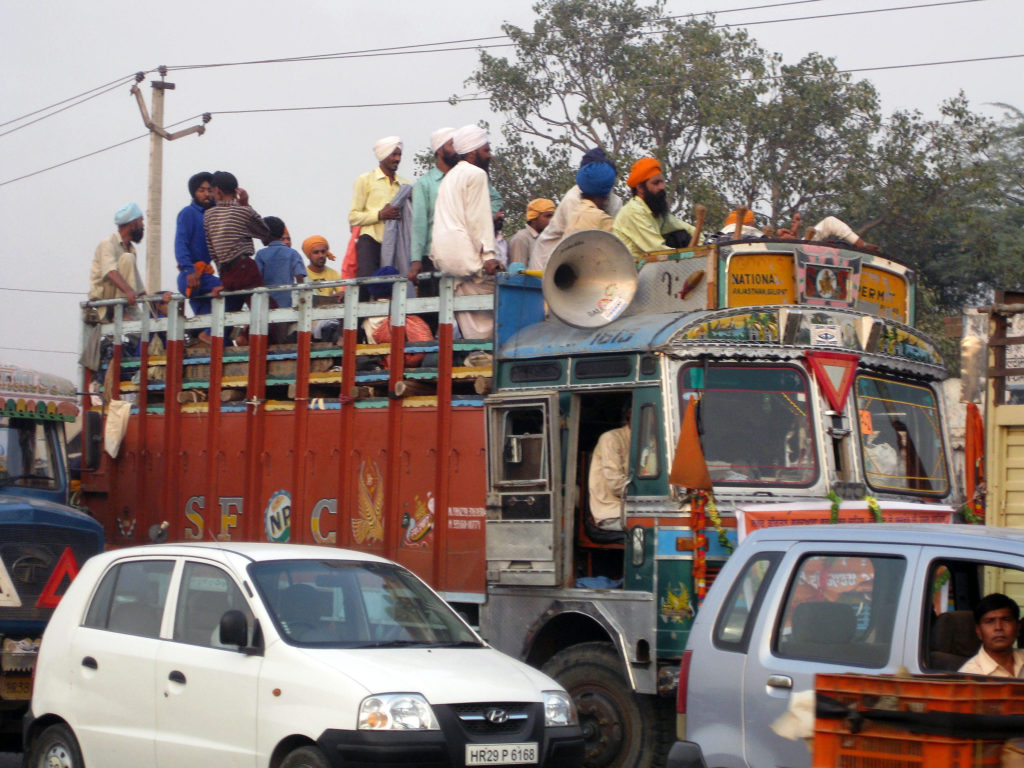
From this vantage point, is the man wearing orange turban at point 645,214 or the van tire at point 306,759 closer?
the van tire at point 306,759

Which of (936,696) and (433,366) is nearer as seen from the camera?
(936,696)

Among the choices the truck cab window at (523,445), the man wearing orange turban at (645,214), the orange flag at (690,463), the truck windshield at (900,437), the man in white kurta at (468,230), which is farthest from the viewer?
the man wearing orange turban at (645,214)

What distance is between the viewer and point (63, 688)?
7.70 meters

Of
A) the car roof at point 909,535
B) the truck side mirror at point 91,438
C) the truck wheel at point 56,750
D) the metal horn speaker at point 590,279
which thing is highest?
the metal horn speaker at point 590,279

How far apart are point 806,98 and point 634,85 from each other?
134 inches

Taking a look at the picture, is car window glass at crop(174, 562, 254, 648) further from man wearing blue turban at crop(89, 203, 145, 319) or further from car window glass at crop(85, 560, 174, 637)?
man wearing blue turban at crop(89, 203, 145, 319)

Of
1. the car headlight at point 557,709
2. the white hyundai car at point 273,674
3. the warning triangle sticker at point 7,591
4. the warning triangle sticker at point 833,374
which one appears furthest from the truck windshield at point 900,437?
the warning triangle sticker at point 7,591

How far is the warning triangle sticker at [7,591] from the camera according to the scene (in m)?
9.80

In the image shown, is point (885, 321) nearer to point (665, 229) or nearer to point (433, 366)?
point (665, 229)

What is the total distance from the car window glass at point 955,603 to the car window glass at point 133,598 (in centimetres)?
409

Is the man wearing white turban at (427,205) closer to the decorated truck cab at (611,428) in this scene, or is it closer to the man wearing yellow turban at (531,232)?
the decorated truck cab at (611,428)

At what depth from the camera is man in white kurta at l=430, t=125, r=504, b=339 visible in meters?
9.70

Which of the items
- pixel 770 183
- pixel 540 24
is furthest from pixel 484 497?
pixel 540 24

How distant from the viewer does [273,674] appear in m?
6.70
